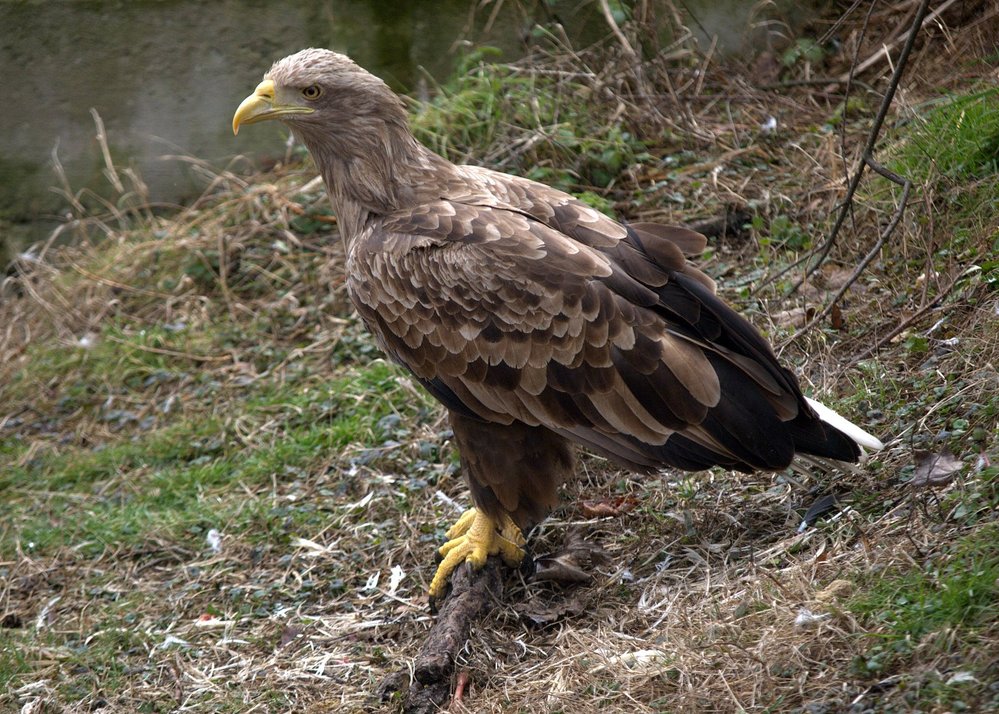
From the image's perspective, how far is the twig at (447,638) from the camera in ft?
10.9

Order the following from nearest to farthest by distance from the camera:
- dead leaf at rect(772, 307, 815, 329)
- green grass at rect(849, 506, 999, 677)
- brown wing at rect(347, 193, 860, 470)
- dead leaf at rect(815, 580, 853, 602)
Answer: green grass at rect(849, 506, 999, 677)
dead leaf at rect(815, 580, 853, 602)
brown wing at rect(347, 193, 860, 470)
dead leaf at rect(772, 307, 815, 329)

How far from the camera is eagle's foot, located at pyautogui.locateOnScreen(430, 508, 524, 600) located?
152 inches

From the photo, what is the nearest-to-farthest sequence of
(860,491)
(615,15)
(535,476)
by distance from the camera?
(860,491) < (535,476) < (615,15)

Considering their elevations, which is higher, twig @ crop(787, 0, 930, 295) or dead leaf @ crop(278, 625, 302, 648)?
twig @ crop(787, 0, 930, 295)

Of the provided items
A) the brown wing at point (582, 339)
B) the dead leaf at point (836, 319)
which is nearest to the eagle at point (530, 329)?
the brown wing at point (582, 339)

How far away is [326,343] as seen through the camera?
18.7 ft

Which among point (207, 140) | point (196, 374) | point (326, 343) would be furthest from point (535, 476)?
point (207, 140)

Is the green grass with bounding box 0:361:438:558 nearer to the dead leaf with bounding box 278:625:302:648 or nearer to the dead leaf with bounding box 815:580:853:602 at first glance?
the dead leaf with bounding box 278:625:302:648

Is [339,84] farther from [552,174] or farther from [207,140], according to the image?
[207,140]

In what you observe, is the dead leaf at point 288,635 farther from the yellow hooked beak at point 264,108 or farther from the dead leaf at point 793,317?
the dead leaf at point 793,317

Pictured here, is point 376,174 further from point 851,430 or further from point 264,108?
point 851,430

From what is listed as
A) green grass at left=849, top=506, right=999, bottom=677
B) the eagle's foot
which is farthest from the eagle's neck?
green grass at left=849, top=506, right=999, bottom=677

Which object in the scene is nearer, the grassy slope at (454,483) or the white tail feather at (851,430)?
the grassy slope at (454,483)

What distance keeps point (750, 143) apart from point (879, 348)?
206 cm
